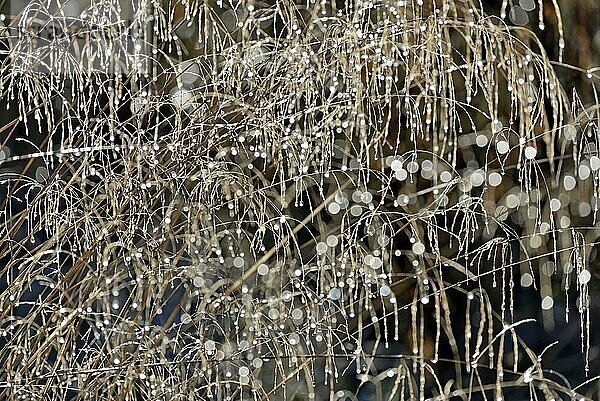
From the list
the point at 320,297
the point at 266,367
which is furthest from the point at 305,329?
the point at 266,367

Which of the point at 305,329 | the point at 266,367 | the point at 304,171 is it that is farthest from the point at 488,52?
the point at 266,367

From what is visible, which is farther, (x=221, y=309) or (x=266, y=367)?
(x=266, y=367)

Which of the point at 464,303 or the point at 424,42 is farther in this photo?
the point at 464,303

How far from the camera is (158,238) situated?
915 mm

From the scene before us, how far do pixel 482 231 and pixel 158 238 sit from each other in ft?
2.66

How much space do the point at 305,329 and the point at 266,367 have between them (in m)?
0.74

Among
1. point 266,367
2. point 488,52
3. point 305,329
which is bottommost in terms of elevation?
point 266,367

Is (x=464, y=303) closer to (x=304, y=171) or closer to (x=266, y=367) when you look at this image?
(x=266, y=367)

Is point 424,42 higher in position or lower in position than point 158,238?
higher

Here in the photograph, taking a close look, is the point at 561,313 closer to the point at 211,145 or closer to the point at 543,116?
the point at 543,116

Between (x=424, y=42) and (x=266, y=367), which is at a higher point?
(x=424, y=42)

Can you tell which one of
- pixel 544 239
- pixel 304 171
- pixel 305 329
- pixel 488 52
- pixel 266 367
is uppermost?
pixel 488 52

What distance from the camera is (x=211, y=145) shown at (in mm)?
854

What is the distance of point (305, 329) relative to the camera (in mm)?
902
